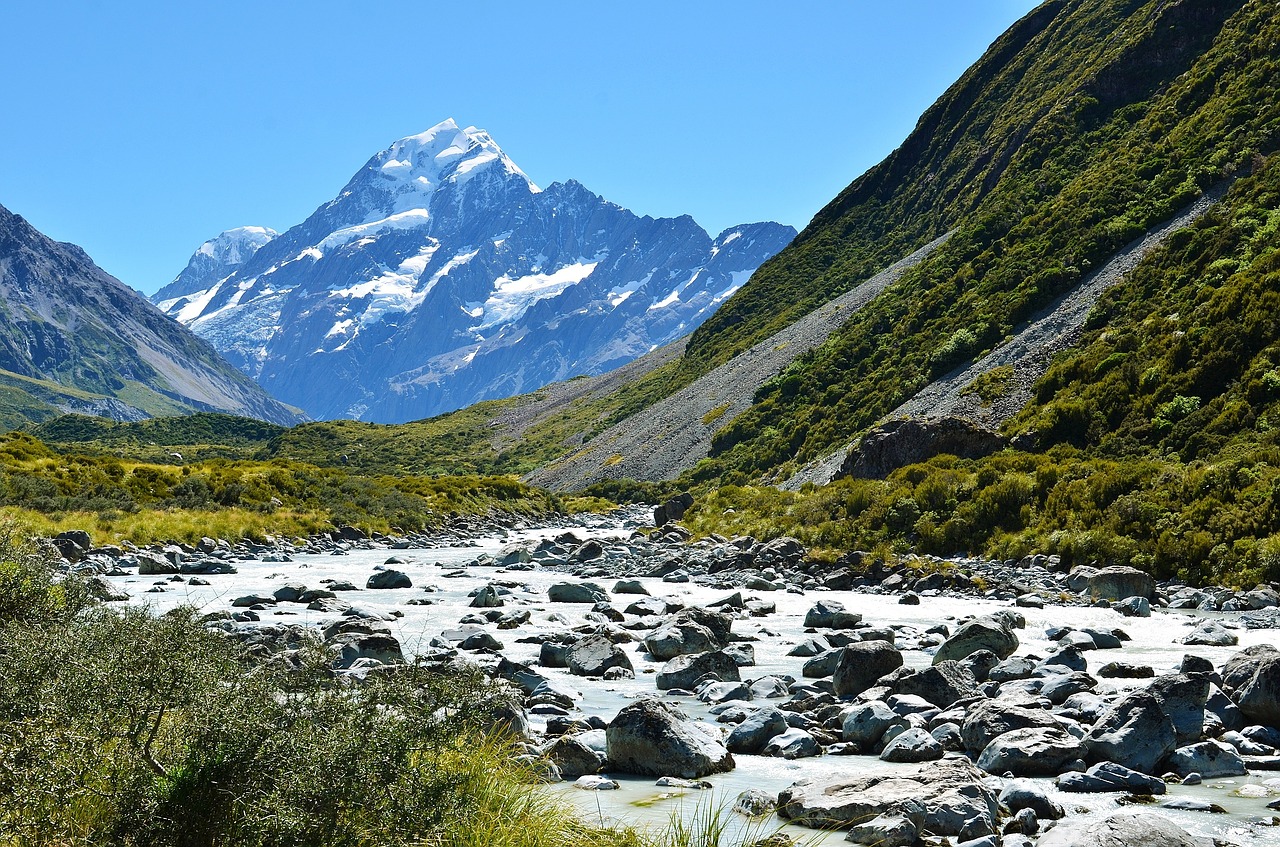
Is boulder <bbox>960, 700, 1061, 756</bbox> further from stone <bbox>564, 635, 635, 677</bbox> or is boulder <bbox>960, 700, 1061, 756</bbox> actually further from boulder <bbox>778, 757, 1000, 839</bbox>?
stone <bbox>564, 635, 635, 677</bbox>

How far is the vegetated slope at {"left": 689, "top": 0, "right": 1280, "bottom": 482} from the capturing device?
197ft

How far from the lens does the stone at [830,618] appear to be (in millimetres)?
22078

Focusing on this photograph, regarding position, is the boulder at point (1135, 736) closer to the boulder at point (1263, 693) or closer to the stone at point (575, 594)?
the boulder at point (1263, 693)

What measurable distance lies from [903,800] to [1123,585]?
18.3m

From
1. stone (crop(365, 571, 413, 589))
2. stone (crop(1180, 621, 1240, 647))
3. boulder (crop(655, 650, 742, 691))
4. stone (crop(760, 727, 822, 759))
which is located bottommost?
stone (crop(1180, 621, 1240, 647))

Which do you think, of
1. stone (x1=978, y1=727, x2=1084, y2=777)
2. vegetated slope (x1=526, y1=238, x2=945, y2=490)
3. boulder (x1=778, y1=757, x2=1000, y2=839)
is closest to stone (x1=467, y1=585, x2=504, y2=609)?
stone (x1=978, y1=727, x2=1084, y2=777)

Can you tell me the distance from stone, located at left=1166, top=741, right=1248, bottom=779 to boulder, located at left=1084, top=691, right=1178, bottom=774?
147 mm

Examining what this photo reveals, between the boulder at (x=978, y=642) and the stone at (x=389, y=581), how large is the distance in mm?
20098

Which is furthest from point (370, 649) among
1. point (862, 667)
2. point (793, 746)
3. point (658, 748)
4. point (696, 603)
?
point (696, 603)

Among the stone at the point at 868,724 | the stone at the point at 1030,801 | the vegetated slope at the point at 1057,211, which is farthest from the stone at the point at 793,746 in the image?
the vegetated slope at the point at 1057,211

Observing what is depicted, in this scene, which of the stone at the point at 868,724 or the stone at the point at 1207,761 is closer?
the stone at the point at 1207,761

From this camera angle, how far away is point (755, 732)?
12.0 metres

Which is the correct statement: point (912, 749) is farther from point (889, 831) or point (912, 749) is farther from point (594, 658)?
point (594, 658)

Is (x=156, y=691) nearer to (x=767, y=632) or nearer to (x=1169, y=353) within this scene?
(x=767, y=632)
